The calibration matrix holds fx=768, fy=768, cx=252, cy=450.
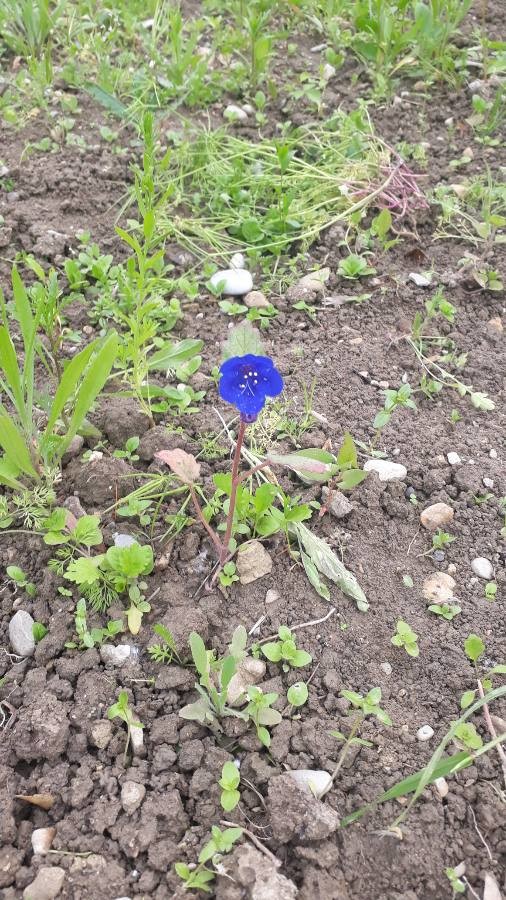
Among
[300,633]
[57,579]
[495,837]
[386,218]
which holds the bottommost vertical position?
[495,837]

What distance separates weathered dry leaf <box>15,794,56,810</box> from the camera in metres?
1.64

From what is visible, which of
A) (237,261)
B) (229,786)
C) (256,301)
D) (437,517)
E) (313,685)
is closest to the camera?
(229,786)

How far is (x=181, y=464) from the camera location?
6.39ft

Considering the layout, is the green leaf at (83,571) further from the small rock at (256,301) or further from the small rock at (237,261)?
the small rock at (237,261)

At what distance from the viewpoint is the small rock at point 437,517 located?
7.14 ft

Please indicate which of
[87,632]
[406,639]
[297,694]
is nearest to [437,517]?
[406,639]

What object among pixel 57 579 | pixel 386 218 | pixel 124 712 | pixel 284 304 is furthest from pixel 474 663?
pixel 386 218

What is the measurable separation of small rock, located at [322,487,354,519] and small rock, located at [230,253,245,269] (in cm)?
112

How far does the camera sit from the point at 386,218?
2.89 m

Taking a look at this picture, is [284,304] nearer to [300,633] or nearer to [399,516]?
[399,516]

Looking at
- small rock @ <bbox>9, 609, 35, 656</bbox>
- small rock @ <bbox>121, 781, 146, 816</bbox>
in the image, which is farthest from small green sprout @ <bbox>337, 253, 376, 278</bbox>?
small rock @ <bbox>121, 781, 146, 816</bbox>

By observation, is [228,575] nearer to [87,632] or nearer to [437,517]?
[87,632]

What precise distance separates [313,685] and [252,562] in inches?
14.4

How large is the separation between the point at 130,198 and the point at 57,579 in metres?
1.73
